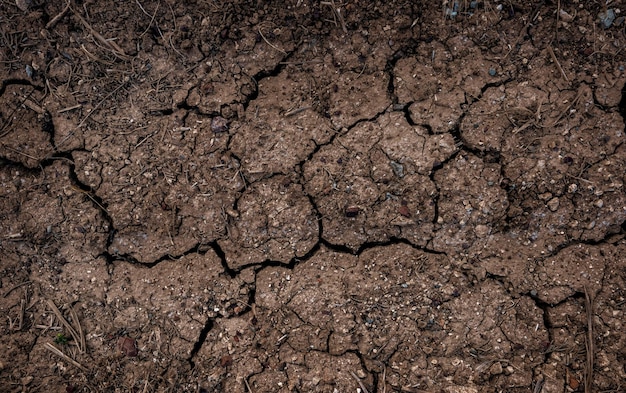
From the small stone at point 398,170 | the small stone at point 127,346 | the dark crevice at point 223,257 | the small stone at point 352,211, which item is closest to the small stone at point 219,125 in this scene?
the dark crevice at point 223,257

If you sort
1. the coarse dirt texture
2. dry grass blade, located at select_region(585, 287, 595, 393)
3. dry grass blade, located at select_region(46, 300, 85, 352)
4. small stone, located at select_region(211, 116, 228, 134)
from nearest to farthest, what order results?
dry grass blade, located at select_region(585, 287, 595, 393)
the coarse dirt texture
dry grass blade, located at select_region(46, 300, 85, 352)
small stone, located at select_region(211, 116, 228, 134)

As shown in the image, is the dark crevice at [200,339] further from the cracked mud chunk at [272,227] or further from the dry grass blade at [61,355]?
the dry grass blade at [61,355]

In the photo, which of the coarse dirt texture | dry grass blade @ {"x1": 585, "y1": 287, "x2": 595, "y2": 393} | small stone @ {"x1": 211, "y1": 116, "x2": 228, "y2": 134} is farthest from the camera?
small stone @ {"x1": 211, "y1": 116, "x2": 228, "y2": 134}

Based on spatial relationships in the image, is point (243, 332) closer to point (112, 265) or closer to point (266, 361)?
point (266, 361)

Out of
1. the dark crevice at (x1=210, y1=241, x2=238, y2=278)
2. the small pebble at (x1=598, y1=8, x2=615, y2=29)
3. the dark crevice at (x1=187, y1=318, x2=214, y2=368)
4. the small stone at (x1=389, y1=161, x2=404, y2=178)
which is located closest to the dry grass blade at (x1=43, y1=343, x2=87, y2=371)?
the dark crevice at (x1=187, y1=318, x2=214, y2=368)

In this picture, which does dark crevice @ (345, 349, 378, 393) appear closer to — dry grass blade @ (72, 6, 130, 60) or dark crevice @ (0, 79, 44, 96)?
dry grass blade @ (72, 6, 130, 60)

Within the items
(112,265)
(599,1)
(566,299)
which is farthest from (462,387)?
(599,1)

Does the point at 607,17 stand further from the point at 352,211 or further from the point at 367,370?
the point at 367,370
